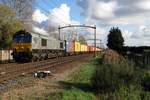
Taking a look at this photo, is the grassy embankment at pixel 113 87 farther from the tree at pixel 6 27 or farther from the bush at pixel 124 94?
the tree at pixel 6 27

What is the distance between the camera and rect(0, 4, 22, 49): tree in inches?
2389

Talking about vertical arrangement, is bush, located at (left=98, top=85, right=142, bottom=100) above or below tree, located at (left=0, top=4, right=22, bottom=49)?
below

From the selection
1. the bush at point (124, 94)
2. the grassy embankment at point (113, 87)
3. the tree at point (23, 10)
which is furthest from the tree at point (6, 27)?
the bush at point (124, 94)

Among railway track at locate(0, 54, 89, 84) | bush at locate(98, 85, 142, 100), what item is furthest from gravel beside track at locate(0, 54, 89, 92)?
bush at locate(98, 85, 142, 100)

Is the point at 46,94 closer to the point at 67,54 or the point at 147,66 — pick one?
the point at 147,66

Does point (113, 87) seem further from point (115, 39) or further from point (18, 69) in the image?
point (115, 39)

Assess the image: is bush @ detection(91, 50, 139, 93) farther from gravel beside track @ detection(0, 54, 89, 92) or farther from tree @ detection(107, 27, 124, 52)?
tree @ detection(107, 27, 124, 52)

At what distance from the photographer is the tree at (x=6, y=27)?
2389 inches

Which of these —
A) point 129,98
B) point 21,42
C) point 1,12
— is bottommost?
point 129,98

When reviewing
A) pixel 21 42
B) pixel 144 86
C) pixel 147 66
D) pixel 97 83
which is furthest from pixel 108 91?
pixel 21 42

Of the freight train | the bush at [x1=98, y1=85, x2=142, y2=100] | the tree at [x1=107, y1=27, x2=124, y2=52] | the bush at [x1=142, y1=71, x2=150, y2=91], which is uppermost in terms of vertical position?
the tree at [x1=107, y1=27, x2=124, y2=52]

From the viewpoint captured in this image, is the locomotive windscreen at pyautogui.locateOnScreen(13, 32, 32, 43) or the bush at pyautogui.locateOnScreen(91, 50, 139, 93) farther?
the locomotive windscreen at pyautogui.locateOnScreen(13, 32, 32, 43)

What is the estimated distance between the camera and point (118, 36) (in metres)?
104

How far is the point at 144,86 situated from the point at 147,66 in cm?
666
